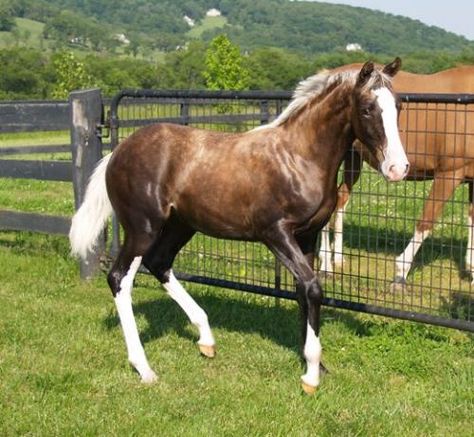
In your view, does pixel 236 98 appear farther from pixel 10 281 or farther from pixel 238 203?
pixel 10 281

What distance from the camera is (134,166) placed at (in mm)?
5309

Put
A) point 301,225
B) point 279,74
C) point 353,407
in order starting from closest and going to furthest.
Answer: point 353,407 → point 301,225 → point 279,74

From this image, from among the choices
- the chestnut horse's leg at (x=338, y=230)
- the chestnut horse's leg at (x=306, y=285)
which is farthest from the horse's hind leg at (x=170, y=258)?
the chestnut horse's leg at (x=338, y=230)

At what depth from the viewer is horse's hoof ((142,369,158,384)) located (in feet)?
16.4

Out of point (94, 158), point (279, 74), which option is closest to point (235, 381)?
point (94, 158)

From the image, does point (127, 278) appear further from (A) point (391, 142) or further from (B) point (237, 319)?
(A) point (391, 142)

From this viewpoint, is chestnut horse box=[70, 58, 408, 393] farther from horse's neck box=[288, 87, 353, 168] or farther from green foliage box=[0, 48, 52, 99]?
green foliage box=[0, 48, 52, 99]

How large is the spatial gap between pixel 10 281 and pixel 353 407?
4.18 metres

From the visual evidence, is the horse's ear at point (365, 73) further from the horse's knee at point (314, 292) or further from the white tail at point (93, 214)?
the white tail at point (93, 214)

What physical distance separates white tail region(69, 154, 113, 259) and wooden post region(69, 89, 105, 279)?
1.67 m

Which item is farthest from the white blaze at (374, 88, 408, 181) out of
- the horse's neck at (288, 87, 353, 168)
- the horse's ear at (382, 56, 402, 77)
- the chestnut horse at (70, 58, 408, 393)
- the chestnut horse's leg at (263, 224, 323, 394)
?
the chestnut horse's leg at (263, 224, 323, 394)

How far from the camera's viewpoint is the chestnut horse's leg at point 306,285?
4.80 meters

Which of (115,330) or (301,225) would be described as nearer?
(301,225)

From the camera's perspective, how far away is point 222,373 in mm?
5152
